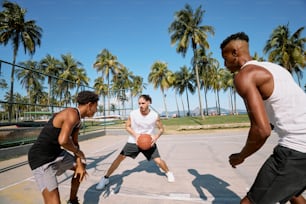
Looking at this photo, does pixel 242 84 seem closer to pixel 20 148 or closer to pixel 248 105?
pixel 248 105

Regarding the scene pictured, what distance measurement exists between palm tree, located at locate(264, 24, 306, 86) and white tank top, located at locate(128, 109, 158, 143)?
35.5 metres

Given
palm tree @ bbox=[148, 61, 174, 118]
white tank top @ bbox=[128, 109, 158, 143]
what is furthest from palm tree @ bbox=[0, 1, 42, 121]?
palm tree @ bbox=[148, 61, 174, 118]

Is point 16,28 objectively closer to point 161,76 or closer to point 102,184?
point 102,184

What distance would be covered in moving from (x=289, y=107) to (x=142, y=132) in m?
3.10

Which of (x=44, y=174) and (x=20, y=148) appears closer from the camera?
(x=44, y=174)

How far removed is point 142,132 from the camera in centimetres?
438

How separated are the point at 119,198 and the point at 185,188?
122 cm

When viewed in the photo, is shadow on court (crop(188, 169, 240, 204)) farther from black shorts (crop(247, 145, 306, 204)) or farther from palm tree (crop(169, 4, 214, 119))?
palm tree (crop(169, 4, 214, 119))

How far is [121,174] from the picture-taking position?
4.98m

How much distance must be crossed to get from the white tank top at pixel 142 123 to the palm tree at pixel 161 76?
44.7 metres

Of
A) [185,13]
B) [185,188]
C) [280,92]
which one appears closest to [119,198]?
[185,188]

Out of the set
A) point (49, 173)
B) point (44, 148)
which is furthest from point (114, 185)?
point (44, 148)

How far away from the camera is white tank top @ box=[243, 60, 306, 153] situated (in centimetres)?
162

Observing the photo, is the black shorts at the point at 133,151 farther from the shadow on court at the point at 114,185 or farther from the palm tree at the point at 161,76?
the palm tree at the point at 161,76
